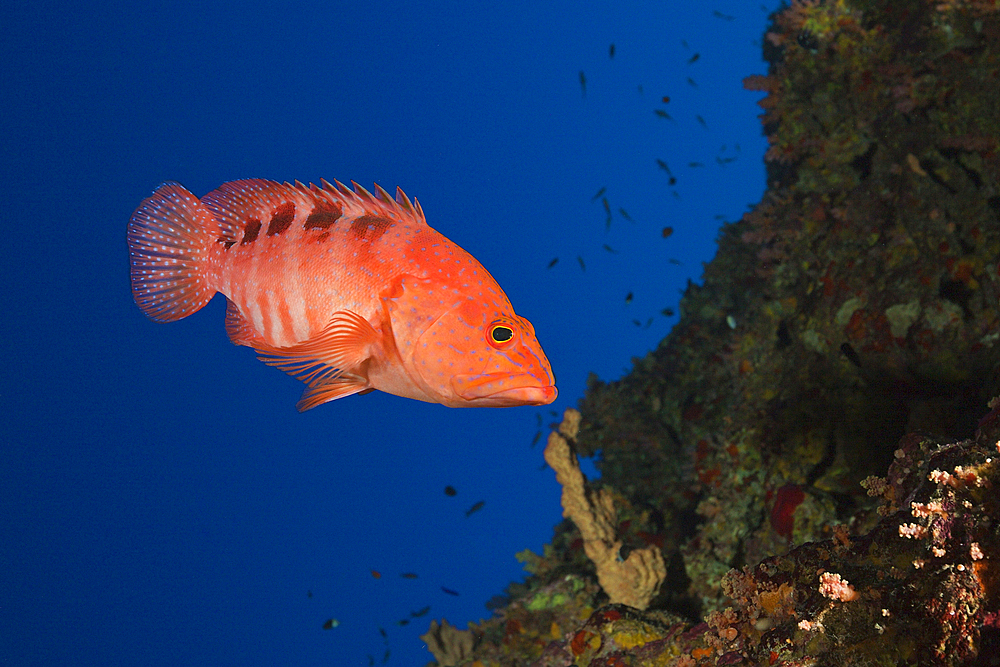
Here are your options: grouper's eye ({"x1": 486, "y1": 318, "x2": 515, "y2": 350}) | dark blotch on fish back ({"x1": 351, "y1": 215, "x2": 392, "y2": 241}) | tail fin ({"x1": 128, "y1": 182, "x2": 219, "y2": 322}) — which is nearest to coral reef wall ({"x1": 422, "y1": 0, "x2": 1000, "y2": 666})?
grouper's eye ({"x1": 486, "y1": 318, "x2": 515, "y2": 350})

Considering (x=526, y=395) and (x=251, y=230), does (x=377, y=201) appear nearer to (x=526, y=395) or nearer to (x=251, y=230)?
(x=251, y=230)


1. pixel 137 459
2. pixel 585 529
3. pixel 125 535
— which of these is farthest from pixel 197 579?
pixel 585 529

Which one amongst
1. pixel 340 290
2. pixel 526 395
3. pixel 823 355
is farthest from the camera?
pixel 823 355

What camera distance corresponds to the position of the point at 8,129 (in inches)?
1061

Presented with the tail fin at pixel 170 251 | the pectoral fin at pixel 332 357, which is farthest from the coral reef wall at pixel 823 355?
the tail fin at pixel 170 251

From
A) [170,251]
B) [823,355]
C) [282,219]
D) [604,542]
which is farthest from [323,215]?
[823,355]

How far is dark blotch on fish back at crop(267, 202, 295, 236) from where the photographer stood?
241 centimetres

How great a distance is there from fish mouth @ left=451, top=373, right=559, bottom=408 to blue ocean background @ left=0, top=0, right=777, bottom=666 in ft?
25.4

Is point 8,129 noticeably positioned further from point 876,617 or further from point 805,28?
point 876,617

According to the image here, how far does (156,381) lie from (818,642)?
49498mm

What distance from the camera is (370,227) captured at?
7.18 feet

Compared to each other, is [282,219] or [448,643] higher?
[282,219]

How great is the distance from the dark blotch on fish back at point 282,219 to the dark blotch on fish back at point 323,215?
11 centimetres

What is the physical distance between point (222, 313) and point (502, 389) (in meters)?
1.90
